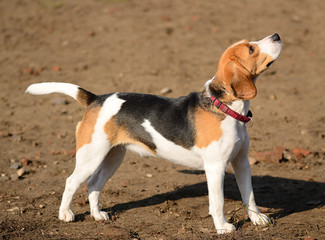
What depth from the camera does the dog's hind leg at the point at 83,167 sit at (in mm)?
6180

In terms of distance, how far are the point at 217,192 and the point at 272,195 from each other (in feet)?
5.88

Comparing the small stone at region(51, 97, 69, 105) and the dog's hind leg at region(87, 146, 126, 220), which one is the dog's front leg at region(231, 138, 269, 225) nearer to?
the dog's hind leg at region(87, 146, 126, 220)

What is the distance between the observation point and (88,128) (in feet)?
20.3

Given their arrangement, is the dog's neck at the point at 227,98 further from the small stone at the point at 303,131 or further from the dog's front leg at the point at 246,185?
the small stone at the point at 303,131

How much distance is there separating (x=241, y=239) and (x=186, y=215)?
134cm

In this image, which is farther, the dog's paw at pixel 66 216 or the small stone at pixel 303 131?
the small stone at pixel 303 131

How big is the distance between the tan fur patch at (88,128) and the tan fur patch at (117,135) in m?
0.19

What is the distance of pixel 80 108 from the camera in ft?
36.2

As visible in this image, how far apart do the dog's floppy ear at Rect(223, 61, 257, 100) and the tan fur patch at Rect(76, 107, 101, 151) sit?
1.69m

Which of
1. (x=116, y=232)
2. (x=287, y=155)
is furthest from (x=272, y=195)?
(x=116, y=232)

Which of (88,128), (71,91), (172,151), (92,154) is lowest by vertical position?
(92,154)

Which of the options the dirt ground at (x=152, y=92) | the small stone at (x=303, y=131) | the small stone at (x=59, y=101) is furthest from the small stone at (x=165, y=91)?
the small stone at (x=303, y=131)

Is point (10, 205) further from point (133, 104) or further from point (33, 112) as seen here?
point (33, 112)

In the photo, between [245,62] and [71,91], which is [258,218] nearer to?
[245,62]
